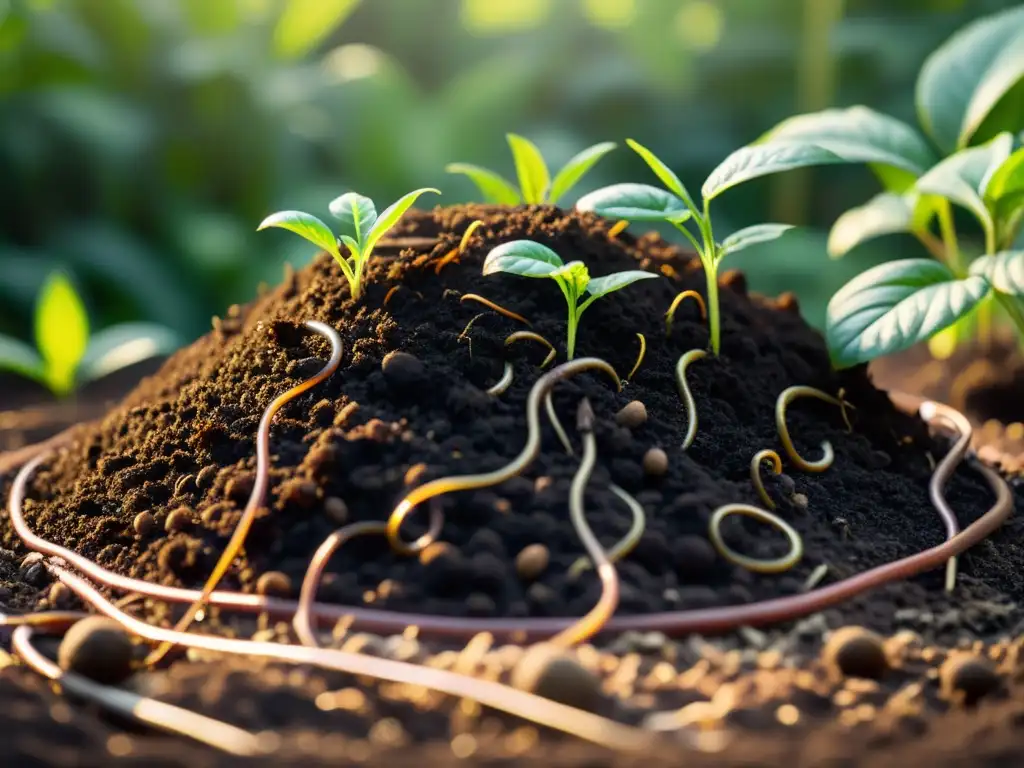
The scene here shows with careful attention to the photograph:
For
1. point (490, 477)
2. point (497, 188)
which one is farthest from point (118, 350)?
point (490, 477)

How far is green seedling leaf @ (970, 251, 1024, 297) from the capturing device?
1.53 meters

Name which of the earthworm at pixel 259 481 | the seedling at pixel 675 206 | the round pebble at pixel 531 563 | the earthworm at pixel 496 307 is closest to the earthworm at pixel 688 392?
the seedling at pixel 675 206

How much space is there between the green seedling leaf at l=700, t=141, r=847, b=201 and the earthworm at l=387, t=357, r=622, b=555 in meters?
0.33

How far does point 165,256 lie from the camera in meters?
3.90

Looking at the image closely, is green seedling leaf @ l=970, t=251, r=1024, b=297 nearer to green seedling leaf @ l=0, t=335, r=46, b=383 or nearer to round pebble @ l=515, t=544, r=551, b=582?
round pebble @ l=515, t=544, r=551, b=582

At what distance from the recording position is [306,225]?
1.36 meters

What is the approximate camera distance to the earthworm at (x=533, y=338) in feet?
4.44

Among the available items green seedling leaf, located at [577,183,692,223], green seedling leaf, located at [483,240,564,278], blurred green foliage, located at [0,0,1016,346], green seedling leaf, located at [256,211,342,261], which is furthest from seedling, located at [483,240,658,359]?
blurred green foliage, located at [0,0,1016,346]

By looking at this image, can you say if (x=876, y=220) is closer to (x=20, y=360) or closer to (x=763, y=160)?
(x=763, y=160)

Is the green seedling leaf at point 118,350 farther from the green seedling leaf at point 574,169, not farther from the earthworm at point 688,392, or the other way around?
the earthworm at point 688,392

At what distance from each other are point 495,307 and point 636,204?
244mm

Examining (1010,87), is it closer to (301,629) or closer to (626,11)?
(301,629)

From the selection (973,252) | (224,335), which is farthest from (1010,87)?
(973,252)

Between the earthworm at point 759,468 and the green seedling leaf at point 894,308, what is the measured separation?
25cm
